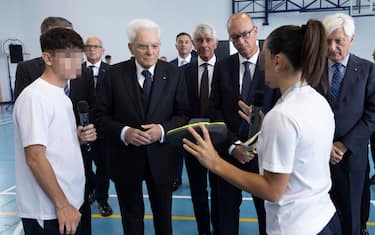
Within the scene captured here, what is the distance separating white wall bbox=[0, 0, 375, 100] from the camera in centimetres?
1218

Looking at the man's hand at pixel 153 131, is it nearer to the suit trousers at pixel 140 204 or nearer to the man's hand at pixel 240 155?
the suit trousers at pixel 140 204

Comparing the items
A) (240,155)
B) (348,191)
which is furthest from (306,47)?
(348,191)

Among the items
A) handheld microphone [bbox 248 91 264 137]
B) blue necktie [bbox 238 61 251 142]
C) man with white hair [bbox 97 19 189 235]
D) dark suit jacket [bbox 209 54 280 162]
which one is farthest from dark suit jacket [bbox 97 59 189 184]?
handheld microphone [bbox 248 91 264 137]

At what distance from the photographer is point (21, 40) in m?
14.4

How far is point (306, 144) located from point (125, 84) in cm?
156

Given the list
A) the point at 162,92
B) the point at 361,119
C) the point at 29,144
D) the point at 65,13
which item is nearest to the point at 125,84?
the point at 162,92

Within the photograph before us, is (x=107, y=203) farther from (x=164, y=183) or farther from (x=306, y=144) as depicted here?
(x=306, y=144)

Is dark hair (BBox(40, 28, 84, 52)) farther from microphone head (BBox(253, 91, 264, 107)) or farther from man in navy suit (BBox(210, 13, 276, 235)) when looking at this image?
man in navy suit (BBox(210, 13, 276, 235))

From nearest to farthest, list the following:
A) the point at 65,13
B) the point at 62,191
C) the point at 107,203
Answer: the point at 62,191, the point at 107,203, the point at 65,13

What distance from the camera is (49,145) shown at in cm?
172

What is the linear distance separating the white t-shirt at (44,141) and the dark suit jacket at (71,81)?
0.95 metres

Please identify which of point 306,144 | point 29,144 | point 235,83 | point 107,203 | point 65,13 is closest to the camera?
point 306,144

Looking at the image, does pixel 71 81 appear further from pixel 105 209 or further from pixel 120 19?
pixel 120 19

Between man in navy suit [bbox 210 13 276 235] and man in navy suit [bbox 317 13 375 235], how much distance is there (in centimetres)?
53
